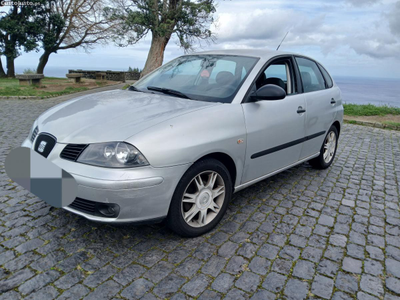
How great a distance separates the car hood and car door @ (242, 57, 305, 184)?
588mm

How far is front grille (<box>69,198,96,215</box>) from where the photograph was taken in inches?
100

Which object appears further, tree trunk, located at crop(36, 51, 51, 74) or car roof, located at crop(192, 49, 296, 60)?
tree trunk, located at crop(36, 51, 51, 74)

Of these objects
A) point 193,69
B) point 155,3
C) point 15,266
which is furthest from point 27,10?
point 15,266

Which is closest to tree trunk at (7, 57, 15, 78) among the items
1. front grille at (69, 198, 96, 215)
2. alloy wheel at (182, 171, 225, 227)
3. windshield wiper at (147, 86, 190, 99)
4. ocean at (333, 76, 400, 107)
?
ocean at (333, 76, 400, 107)

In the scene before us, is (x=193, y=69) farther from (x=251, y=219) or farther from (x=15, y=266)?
(x=15, y=266)

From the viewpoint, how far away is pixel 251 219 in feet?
11.3

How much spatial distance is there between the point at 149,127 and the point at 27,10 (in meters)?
22.5

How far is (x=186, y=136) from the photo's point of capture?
106 inches

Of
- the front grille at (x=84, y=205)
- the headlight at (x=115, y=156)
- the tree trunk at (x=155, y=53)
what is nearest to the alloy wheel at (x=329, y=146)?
the headlight at (x=115, y=156)

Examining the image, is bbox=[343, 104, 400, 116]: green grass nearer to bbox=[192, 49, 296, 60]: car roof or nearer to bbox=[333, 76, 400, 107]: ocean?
bbox=[333, 76, 400, 107]: ocean

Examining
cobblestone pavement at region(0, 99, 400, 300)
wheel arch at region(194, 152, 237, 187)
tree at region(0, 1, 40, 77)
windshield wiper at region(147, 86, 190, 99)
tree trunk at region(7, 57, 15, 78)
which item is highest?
tree at region(0, 1, 40, 77)

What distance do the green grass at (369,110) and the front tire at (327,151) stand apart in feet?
24.1

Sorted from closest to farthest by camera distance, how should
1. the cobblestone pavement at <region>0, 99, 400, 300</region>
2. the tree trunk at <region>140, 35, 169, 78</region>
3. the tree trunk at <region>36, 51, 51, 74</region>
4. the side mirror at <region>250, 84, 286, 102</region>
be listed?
1. the cobblestone pavement at <region>0, 99, 400, 300</region>
2. the side mirror at <region>250, 84, 286, 102</region>
3. the tree trunk at <region>140, 35, 169, 78</region>
4. the tree trunk at <region>36, 51, 51, 74</region>

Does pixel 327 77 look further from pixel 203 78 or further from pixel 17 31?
pixel 17 31
